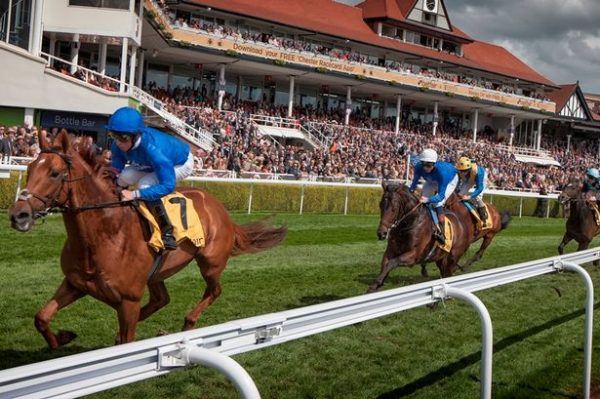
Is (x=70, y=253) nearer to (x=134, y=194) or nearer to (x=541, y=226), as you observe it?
(x=134, y=194)

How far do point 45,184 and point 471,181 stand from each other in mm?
6498

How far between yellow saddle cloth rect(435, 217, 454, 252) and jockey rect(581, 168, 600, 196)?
4057 mm

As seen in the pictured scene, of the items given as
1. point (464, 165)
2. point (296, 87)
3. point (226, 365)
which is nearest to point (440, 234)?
point (464, 165)

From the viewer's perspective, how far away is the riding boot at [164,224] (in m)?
3.94

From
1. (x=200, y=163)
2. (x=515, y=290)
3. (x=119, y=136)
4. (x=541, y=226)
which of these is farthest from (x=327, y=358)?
(x=541, y=226)

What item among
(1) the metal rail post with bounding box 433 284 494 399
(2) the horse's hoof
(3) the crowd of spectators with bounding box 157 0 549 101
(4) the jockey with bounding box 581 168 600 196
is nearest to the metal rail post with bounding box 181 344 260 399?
(1) the metal rail post with bounding box 433 284 494 399

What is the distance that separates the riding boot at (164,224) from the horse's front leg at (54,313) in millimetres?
565

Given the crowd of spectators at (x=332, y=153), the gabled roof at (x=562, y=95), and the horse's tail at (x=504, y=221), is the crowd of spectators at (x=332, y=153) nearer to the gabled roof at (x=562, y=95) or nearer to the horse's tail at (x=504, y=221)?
the horse's tail at (x=504, y=221)

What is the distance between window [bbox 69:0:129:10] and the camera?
19938mm

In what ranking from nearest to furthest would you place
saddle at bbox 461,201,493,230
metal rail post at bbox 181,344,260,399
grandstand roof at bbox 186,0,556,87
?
metal rail post at bbox 181,344,260,399
saddle at bbox 461,201,493,230
grandstand roof at bbox 186,0,556,87

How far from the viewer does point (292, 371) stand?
4.14 m

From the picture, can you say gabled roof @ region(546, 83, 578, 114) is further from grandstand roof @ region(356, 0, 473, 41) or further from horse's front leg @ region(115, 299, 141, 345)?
horse's front leg @ region(115, 299, 141, 345)

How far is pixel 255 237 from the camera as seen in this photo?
5.23 meters

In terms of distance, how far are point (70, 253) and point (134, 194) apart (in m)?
0.49
